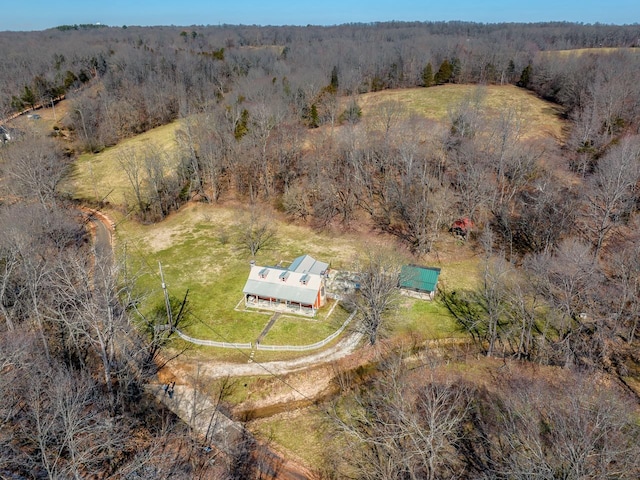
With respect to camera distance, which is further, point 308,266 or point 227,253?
point 227,253

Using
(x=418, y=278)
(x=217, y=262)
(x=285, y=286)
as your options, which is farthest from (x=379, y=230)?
(x=217, y=262)

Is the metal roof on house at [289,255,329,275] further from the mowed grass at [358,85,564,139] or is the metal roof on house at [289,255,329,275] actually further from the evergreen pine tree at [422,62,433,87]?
the evergreen pine tree at [422,62,433,87]

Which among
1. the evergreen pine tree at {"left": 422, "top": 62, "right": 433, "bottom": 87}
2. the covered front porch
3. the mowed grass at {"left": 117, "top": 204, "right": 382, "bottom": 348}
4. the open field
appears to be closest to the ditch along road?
the open field

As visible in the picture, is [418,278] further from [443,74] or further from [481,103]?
[443,74]

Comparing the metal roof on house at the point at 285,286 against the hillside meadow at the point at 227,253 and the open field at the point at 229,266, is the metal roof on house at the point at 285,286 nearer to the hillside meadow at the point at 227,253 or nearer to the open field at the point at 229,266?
the open field at the point at 229,266

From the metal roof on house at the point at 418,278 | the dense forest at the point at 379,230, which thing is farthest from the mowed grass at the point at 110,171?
the metal roof on house at the point at 418,278

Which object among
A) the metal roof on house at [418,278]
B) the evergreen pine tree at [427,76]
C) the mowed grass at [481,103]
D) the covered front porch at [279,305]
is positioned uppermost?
the evergreen pine tree at [427,76]

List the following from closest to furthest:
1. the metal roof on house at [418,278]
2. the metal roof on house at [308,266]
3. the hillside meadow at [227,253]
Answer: the hillside meadow at [227,253]
the metal roof on house at [418,278]
the metal roof on house at [308,266]
